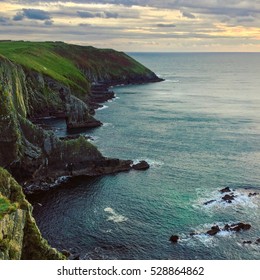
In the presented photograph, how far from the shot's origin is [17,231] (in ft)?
124

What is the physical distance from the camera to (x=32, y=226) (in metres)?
42.3

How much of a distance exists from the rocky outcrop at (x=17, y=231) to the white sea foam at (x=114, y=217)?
24.4m

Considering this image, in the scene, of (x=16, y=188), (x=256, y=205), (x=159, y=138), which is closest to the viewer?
(x=16, y=188)

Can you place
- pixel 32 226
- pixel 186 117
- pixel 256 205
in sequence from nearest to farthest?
pixel 32 226 → pixel 256 205 → pixel 186 117

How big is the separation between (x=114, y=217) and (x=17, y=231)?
34.6 m

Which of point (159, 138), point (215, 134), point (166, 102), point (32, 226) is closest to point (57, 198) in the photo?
point (32, 226)

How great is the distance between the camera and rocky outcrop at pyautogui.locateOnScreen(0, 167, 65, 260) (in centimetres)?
3462

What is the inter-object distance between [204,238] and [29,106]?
102 meters

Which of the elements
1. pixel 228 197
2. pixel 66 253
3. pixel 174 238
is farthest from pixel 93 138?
pixel 66 253

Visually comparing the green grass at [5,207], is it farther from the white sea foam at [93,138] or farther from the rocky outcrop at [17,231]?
the white sea foam at [93,138]

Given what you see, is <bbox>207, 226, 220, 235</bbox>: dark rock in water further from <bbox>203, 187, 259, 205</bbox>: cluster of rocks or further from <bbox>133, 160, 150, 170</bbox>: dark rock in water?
<bbox>133, 160, 150, 170</bbox>: dark rock in water

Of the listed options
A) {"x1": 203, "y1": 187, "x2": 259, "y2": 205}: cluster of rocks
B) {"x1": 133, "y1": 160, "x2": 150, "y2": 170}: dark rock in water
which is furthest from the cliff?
{"x1": 203, "y1": 187, "x2": 259, "y2": 205}: cluster of rocks

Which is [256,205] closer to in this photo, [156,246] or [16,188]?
[156,246]

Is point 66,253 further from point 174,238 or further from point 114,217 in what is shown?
point 174,238
